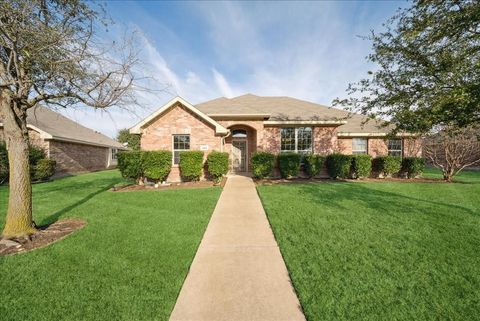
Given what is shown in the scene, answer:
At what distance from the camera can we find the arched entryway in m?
15.0

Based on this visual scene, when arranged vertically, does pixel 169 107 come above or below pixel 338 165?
above

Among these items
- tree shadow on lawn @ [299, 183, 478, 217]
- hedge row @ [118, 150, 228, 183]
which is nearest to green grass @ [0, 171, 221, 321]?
tree shadow on lawn @ [299, 183, 478, 217]

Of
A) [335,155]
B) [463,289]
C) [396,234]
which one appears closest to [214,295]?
[463,289]

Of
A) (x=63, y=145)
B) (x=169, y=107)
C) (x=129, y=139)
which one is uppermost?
(x=129, y=139)

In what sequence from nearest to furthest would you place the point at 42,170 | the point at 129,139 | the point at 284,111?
the point at 42,170
the point at 284,111
the point at 129,139

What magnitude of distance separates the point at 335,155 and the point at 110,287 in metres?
12.4

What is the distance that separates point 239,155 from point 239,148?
514 millimetres

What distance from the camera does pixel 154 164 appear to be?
11070 mm

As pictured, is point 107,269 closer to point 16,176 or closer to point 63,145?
point 16,176

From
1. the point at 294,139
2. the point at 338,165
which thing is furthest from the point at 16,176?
the point at 338,165

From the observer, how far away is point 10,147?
4.64 metres

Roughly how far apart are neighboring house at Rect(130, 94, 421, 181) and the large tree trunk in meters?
7.34

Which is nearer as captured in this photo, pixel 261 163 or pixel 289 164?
pixel 261 163

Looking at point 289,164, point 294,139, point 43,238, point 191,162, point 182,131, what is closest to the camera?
point 43,238
